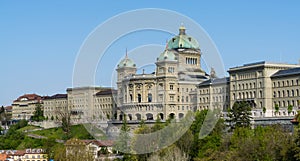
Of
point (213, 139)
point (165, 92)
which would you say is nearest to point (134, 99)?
point (165, 92)

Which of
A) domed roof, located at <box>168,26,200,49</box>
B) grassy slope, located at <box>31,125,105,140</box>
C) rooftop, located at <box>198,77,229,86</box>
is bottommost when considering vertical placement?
grassy slope, located at <box>31,125,105,140</box>

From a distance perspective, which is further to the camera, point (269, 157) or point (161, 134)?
point (161, 134)

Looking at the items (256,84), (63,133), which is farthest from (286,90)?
(63,133)

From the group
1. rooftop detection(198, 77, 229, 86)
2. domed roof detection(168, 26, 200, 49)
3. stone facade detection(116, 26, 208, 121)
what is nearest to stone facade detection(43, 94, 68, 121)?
domed roof detection(168, 26, 200, 49)

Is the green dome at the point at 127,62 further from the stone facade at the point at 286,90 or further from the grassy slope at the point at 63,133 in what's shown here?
the stone facade at the point at 286,90

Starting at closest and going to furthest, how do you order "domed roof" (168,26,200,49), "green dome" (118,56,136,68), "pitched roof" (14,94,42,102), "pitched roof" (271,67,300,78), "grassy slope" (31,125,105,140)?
1. "green dome" (118,56,136,68)
2. "pitched roof" (271,67,300,78)
3. "grassy slope" (31,125,105,140)
4. "domed roof" (168,26,200,49)
5. "pitched roof" (14,94,42,102)

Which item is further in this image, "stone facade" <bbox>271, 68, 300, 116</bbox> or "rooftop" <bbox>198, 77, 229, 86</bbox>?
"rooftop" <bbox>198, 77, 229, 86</bbox>

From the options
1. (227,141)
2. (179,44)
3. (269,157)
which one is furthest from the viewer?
(179,44)

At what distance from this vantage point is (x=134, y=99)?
109000 mm

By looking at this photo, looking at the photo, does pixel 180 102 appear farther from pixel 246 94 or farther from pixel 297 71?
pixel 297 71

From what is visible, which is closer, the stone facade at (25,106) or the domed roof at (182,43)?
the domed roof at (182,43)

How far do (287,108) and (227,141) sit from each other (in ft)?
109

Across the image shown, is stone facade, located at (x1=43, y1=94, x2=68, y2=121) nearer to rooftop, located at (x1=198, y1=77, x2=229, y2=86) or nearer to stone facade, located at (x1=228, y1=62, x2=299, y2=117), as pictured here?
rooftop, located at (x1=198, y1=77, x2=229, y2=86)

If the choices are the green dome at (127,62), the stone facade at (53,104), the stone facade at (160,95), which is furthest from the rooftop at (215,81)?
the green dome at (127,62)
